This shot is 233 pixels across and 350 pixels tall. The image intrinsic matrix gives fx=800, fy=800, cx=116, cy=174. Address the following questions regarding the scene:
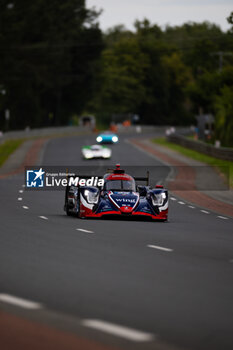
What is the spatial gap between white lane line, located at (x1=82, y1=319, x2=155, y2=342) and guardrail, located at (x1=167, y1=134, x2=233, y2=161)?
150 feet

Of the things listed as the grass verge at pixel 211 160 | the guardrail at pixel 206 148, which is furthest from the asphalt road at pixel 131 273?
the guardrail at pixel 206 148

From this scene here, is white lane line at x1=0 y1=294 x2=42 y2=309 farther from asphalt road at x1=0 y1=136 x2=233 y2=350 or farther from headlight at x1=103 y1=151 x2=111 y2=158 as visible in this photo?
headlight at x1=103 y1=151 x2=111 y2=158

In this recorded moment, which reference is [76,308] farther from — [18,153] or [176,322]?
[18,153]

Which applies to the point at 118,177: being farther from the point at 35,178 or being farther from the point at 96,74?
the point at 96,74

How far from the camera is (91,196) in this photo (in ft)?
71.7

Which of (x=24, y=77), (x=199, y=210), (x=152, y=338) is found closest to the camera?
(x=152, y=338)

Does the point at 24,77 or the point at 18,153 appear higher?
the point at 24,77

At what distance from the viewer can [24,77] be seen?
110125 mm

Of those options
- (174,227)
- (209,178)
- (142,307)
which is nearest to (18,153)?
(209,178)

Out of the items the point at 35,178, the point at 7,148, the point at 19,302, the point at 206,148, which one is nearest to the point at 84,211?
the point at 35,178

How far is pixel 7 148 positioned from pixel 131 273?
65454 mm

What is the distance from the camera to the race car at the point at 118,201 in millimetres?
21719

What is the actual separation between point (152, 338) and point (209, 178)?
36751mm

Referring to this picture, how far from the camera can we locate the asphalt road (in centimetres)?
894
